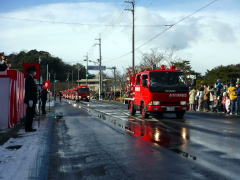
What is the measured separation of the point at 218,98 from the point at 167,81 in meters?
7.33

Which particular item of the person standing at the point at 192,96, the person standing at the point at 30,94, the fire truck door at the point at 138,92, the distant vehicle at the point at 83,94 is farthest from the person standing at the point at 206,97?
the distant vehicle at the point at 83,94

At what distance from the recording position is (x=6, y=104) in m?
12.7

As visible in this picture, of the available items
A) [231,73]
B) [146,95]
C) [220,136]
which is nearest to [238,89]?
[146,95]

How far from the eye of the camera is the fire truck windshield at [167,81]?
57.2 ft

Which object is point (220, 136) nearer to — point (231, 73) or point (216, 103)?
point (216, 103)

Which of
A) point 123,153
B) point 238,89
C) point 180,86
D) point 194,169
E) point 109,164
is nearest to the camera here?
point 194,169

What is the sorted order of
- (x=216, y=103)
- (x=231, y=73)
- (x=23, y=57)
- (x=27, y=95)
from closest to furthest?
1. (x=27, y=95)
2. (x=216, y=103)
3. (x=231, y=73)
4. (x=23, y=57)

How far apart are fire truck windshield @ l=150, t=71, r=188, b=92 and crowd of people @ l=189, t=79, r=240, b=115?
438 centimetres

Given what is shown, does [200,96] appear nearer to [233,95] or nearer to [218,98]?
[218,98]

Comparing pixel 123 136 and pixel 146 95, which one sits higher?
pixel 146 95

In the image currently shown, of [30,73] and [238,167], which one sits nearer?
[238,167]

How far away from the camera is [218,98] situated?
77.8 ft

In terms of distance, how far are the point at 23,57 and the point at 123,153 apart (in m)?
119

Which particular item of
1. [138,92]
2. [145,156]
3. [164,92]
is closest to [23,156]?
[145,156]
